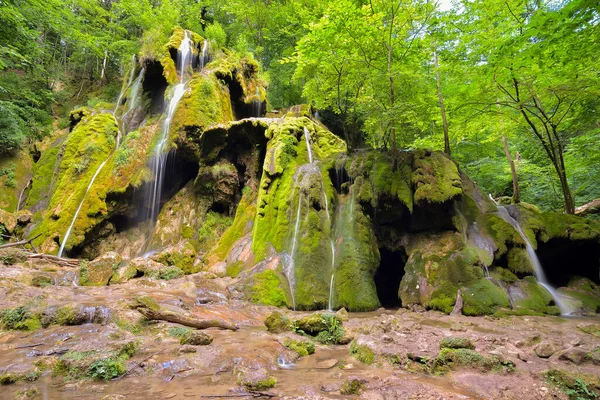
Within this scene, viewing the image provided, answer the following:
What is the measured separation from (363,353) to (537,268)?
724cm

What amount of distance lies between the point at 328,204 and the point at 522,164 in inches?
431

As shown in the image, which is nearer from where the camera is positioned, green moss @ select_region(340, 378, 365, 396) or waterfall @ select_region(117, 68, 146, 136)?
green moss @ select_region(340, 378, 365, 396)

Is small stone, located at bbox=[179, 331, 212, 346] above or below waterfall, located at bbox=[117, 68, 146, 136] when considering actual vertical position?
below

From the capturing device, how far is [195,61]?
19188 millimetres

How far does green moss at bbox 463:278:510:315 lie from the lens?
756 centimetres

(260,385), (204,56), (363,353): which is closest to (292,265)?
(363,353)

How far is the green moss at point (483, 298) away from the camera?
756 centimetres

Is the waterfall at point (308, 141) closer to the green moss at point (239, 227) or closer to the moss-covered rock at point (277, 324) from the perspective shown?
the green moss at point (239, 227)

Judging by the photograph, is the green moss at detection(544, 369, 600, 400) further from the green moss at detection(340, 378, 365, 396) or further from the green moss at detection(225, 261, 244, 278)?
the green moss at detection(225, 261, 244, 278)

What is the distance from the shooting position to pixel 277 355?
4.56 m

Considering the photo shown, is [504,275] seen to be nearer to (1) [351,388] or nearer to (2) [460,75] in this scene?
(2) [460,75]

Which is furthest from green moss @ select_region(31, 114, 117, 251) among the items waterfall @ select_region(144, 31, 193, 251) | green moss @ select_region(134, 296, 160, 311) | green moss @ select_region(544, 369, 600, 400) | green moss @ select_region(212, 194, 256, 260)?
green moss @ select_region(544, 369, 600, 400)

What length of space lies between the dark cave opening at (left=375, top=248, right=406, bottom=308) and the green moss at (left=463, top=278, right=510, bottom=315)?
2762mm

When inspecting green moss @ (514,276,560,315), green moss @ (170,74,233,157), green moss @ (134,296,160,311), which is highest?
green moss @ (170,74,233,157)
